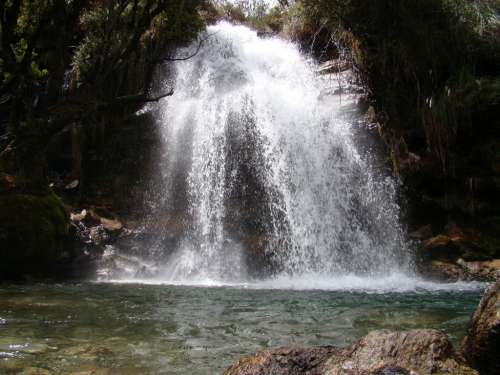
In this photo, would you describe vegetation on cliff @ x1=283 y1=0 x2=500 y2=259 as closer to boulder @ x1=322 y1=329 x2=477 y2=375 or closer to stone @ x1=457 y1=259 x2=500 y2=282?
stone @ x1=457 y1=259 x2=500 y2=282

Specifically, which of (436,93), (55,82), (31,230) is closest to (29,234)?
(31,230)

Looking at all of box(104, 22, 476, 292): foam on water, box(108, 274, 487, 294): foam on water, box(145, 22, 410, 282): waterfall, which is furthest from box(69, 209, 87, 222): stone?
box(108, 274, 487, 294): foam on water

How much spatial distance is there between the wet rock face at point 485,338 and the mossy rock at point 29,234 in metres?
8.84

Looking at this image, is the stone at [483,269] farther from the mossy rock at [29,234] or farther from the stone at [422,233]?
the mossy rock at [29,234]

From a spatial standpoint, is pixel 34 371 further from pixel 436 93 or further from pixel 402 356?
pixel 436 93

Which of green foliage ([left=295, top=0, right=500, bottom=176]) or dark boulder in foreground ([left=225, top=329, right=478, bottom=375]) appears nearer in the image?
dark boulder in foreground ([left=225, top=329, right=478, bottom=375])

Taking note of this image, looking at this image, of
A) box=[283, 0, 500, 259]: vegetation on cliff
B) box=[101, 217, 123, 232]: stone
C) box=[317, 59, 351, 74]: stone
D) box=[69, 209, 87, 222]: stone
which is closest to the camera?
box=[283, 0, 500, 259]: vegetation on cliff

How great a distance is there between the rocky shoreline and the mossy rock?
25.8ft

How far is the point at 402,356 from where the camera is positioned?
10.0 ft

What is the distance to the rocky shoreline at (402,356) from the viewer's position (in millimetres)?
2975

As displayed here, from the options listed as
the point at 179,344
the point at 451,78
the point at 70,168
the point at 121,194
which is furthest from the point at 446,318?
the point at 70,168

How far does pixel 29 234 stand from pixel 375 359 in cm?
872

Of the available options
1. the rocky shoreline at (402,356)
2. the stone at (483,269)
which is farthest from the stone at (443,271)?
the rocky shoreline at (402,356)

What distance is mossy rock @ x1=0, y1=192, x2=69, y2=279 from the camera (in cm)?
988
